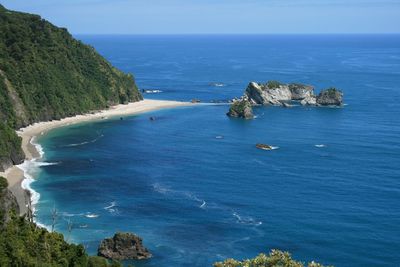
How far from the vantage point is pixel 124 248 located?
79.2 meters

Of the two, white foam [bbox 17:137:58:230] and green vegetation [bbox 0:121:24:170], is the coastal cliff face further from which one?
white foam [bbox 17:137:58:230]

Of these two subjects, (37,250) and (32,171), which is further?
(32,171)

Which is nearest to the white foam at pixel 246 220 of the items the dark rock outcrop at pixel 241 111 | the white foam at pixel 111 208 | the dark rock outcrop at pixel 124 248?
the dark rock outcrop at pixel 124 248

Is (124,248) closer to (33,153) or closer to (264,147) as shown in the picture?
(33,153)

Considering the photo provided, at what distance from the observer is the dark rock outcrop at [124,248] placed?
78.9 m

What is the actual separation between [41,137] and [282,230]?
3245 inches

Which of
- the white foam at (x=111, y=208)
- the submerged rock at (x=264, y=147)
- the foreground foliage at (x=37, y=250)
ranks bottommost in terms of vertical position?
the white foam at (x=111, y=208)

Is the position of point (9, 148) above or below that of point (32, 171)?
above

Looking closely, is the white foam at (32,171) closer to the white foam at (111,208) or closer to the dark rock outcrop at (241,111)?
the white foam at (111,208)

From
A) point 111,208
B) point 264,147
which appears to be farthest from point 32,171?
point 264,147

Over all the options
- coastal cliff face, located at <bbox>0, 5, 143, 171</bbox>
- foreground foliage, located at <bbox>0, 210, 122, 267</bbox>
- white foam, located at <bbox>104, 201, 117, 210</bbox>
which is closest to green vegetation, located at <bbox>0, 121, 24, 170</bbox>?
coastal cliff face, located at <bbox>0, 5, 143, 171</bbox>

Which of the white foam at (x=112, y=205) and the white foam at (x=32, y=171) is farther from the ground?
the white foam at (x=32, y=171)

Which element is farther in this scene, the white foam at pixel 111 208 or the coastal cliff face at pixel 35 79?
the coastal cliff face at pixel 35 79

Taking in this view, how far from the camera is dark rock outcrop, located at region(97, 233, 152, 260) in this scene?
78938 millimetres
